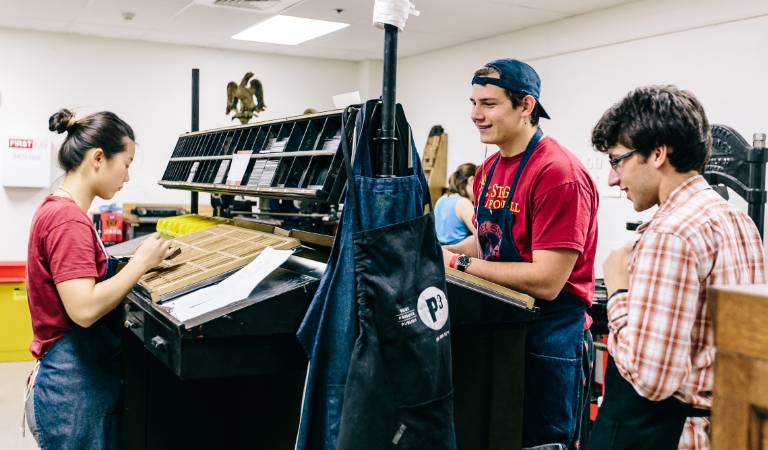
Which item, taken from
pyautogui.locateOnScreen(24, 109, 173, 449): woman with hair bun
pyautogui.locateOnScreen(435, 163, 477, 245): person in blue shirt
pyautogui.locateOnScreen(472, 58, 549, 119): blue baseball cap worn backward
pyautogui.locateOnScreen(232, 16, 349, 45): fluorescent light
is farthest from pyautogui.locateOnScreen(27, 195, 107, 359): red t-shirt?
pyautogui.locateOnScreen(232, 16, 349, 45): fluorescent light

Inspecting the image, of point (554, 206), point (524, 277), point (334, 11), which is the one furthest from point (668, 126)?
point (334, 11)

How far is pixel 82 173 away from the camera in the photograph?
2.10 meters

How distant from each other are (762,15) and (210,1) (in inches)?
169

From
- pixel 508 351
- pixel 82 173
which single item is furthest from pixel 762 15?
pixel 82 173

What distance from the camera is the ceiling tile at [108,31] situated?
22.7 ft

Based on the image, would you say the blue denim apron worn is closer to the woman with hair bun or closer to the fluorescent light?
the woman with hair bun

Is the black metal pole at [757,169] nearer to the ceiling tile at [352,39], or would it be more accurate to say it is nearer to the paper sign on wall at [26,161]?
the ceiling tile at [352,39]

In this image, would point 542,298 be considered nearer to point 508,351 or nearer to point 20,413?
point 508,351

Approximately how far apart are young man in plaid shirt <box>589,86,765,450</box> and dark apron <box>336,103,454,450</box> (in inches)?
15.9

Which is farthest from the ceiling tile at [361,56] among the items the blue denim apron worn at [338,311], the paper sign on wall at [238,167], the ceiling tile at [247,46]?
the blue denim apron worn at [338,311]

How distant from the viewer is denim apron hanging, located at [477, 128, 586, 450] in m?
2.14

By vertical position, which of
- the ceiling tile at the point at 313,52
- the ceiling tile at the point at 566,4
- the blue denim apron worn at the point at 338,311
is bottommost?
the blue denim apron worn at the point at 338,311

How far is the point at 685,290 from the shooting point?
4.44 feet

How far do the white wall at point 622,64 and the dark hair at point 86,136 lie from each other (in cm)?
420
